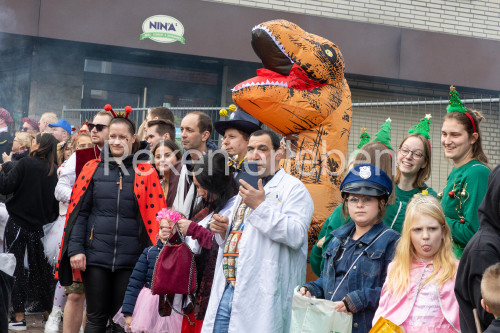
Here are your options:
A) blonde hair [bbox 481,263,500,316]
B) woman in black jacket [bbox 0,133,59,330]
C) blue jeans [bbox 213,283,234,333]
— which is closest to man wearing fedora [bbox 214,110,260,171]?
blue jeans [bbox 213,283,234,333]

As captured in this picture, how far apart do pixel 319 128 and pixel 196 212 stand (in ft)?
4.01

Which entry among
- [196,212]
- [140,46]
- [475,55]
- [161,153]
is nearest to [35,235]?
[161,153]

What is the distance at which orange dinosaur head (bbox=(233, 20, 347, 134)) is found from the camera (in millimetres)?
5707

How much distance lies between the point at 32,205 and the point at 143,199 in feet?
9.16

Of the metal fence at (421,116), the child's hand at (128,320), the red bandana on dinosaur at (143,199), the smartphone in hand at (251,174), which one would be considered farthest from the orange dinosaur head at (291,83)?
the child's hand at (128,320)

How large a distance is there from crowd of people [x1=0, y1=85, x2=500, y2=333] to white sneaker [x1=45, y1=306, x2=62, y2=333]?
24 millimetres

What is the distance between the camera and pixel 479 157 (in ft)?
15.7

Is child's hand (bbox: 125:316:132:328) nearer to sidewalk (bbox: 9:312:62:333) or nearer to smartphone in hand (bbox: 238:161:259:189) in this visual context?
smartphone in hand (bbox: 238:161:259:189)

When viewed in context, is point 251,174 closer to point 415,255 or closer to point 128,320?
point 415,255

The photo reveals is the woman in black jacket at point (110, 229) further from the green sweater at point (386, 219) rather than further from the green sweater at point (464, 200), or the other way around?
the green sweater at point (464, 200)

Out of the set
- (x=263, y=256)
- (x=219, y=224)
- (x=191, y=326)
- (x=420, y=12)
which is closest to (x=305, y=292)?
(x=263, y=256)

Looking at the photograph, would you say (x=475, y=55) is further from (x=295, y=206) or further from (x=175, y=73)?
(x=295, y=206)

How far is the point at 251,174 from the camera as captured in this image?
4910 millimetres

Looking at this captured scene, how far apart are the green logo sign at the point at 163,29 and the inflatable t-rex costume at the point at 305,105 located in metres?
7.62
